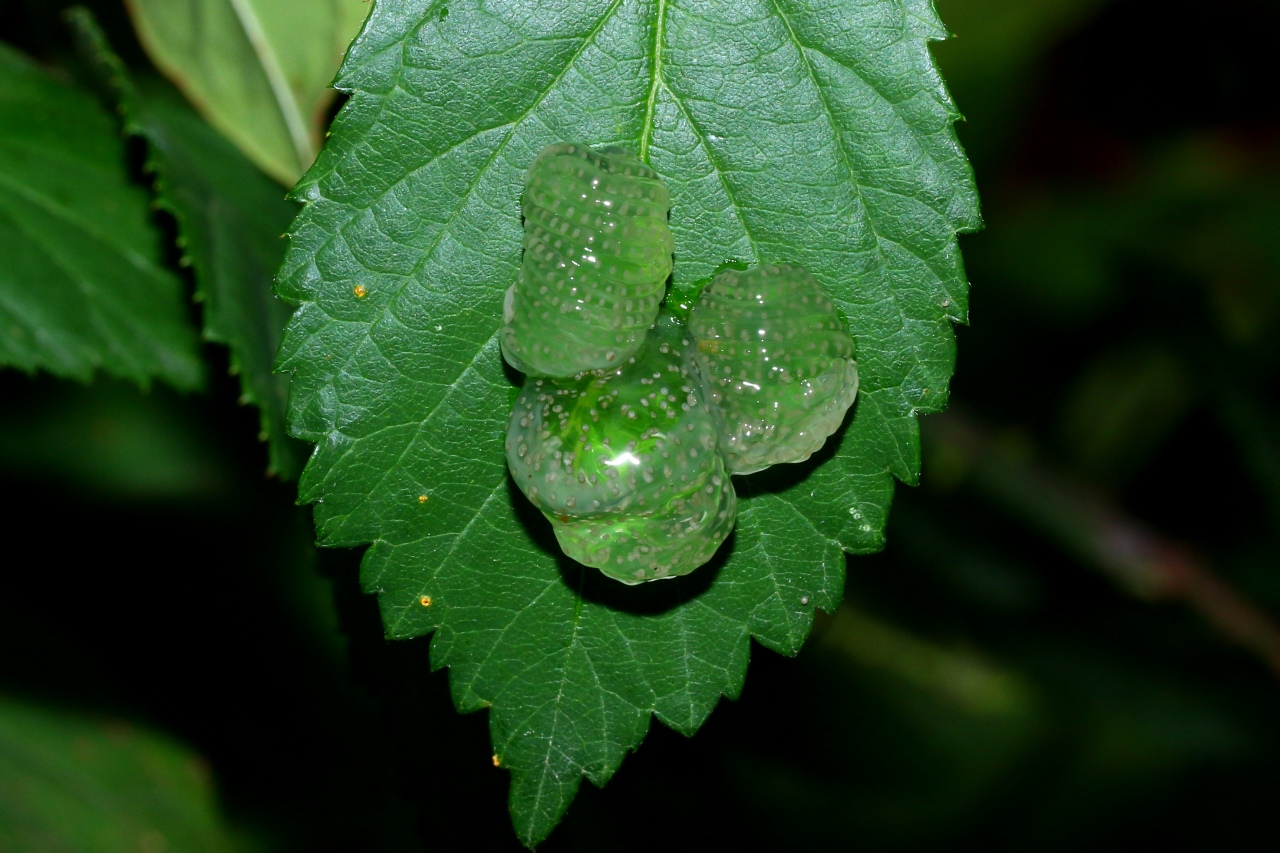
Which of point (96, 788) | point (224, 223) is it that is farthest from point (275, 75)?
point (96, 788)

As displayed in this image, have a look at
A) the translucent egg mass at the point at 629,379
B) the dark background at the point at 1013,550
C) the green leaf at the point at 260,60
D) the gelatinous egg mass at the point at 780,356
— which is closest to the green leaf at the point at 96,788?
the dark background at the point at 1013,550

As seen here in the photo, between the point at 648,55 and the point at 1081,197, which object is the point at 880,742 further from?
the point at 648,55

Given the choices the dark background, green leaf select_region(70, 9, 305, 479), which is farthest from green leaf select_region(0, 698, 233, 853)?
green leaf select_region(70, 9, 305, 479)

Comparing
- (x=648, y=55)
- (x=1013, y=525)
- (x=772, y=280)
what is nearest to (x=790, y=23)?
(x=648, y=55)

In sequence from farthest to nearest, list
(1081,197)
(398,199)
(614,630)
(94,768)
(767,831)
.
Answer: (1081,197) < (767,831) < (94,768) < (614,630) < (398,199)

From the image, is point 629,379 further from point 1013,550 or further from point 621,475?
point 1013,550

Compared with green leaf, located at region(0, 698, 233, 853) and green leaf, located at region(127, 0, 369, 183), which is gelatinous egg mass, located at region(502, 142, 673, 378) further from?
green leaf, located at region(0, 698, 233, 853)

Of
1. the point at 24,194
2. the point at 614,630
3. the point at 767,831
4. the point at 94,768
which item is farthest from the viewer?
the point at 767,831
